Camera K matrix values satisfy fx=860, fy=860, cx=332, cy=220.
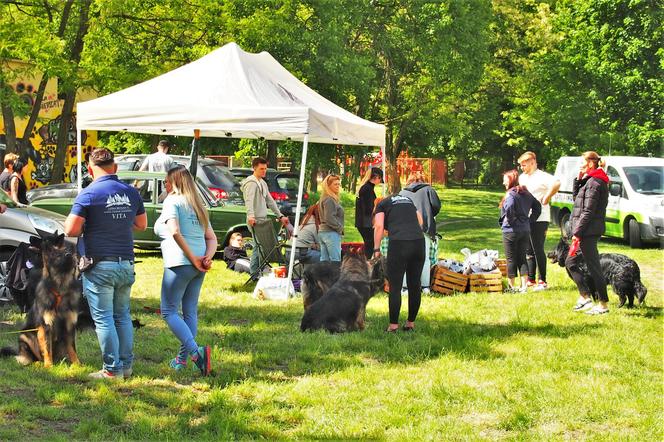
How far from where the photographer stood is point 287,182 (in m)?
19.2

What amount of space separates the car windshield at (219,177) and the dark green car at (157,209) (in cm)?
88

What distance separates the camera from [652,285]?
43.4 ft

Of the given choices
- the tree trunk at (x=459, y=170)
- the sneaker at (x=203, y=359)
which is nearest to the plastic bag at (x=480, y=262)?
the sneaker at (x=203, y=359)

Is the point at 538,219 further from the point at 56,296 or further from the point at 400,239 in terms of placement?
the point at 56,296

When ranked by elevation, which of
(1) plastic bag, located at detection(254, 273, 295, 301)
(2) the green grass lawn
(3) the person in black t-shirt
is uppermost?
(3) the person in black t-shirt

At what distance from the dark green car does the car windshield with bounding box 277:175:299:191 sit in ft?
12.5

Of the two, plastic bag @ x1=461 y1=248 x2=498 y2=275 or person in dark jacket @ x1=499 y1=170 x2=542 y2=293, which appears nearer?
person in dark jacket @ x1=499 y1=170 x2=542 y2=293

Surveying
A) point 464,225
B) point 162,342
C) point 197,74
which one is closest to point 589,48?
point 464,225

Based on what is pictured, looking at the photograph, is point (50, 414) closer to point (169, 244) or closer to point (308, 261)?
point (169, 244)

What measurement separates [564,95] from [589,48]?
2.71 metres

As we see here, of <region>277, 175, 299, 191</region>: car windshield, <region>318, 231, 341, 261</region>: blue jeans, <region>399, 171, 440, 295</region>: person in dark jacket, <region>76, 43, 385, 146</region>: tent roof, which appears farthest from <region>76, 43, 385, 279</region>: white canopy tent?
<region>277, 175, 299, 191</region>: car windshield

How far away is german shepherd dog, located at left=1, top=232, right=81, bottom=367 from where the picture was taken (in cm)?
692

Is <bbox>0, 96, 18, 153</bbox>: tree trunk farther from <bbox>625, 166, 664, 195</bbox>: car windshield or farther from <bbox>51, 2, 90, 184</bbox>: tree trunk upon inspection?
<bbox>625, 166, 664, 195</bbox>: car windshield

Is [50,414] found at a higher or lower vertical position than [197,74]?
lower
